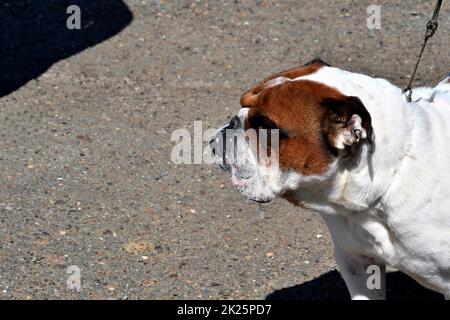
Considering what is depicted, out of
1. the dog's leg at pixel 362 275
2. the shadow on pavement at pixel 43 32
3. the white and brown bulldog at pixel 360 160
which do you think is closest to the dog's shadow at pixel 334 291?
the dog's leg at pixel 362 275

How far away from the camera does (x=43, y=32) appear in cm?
827

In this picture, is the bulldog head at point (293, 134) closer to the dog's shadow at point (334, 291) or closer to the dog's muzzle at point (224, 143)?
Result: the dog's muzzle at point (224, 143)

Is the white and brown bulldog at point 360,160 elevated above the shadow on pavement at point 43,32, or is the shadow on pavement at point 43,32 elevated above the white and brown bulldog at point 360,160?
the white and brown bulldog at point 360,160

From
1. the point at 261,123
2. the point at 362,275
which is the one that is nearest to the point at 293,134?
the point at 261,123

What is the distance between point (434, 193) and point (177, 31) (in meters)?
4.49

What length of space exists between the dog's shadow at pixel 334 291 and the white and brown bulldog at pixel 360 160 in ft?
3.65

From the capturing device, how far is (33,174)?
6.41 m

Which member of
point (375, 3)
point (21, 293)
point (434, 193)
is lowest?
point (21, 293)

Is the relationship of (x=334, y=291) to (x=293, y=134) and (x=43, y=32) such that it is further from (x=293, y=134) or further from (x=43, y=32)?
(x=43, y=32)

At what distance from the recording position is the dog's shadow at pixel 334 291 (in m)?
5.36

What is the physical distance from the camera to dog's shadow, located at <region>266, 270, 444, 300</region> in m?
5.36

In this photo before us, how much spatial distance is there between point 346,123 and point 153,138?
3.14 meters

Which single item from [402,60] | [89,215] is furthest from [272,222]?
[402,60]

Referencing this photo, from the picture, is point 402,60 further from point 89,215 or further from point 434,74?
point 89,215
